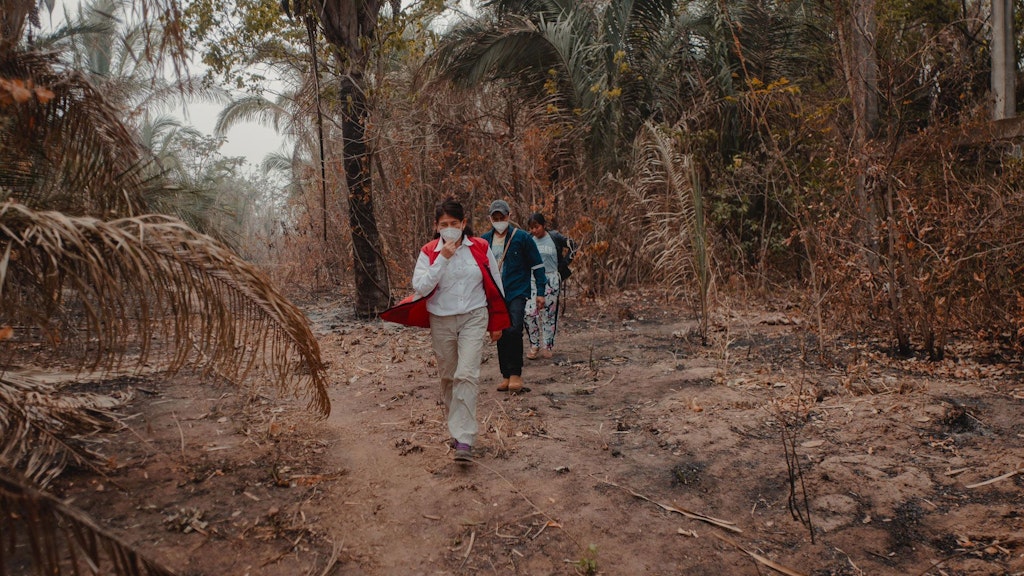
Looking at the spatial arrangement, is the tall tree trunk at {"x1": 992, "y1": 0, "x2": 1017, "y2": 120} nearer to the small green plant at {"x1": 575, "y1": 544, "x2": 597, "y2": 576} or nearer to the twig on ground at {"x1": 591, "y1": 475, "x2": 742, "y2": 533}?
the twig on ground at {"x1": 591, "y1": 475, "x2": 742, "y2": 533}

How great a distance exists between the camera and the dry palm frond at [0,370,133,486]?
380cm

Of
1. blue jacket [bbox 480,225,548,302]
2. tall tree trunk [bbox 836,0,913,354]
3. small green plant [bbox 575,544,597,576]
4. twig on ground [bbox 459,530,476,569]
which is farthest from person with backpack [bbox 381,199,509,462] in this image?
tall tree trunk [bbox 836,0,913,354]

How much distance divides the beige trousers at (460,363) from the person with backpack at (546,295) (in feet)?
10.3

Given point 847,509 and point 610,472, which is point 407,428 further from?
point 847,509

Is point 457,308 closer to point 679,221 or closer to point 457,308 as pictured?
point 457,308

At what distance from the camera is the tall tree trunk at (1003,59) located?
29.0 ft

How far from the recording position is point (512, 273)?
6.90 meters

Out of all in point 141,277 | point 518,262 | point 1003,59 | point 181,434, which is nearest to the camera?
point 141,277

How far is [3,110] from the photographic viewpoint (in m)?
3.81

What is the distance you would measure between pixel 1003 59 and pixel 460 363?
27.3 ft

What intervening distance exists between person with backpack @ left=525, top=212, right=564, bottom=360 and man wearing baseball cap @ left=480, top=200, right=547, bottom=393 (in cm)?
120

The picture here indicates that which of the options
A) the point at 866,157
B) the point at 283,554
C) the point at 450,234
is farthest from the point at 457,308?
the point at 866,157

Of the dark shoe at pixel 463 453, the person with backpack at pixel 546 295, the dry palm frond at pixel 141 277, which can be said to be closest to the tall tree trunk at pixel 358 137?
the person with backpack at pixel 546 295

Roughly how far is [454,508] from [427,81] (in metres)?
9.50
